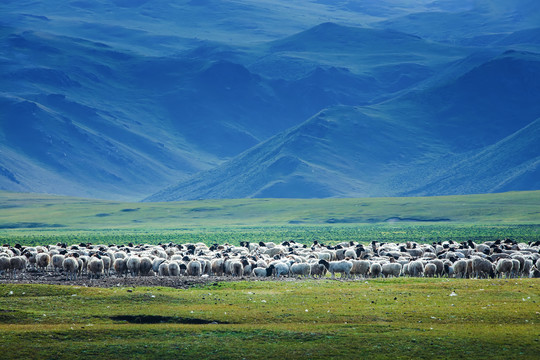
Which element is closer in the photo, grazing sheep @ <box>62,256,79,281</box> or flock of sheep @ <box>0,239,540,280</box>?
flock of sheep @ <box>0,239,540,280</box>

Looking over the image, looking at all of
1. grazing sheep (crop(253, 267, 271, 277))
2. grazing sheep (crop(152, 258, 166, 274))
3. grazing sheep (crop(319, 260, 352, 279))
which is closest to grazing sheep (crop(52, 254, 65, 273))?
grazing sheep (crop(152, 258, 166, 274))

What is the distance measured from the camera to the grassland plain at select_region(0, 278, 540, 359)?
2328 cm

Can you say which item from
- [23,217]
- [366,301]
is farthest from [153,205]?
[366,301]

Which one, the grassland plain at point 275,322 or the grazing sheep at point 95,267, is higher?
the grazing sheep at point 95,267

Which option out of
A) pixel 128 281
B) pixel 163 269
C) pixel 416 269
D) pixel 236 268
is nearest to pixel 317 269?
pixel 236 268

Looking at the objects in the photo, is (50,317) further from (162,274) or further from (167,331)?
(162,274)

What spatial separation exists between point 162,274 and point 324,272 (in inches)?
341

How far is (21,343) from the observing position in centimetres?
2334

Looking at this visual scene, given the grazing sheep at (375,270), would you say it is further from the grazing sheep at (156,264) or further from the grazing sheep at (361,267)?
the grazing sheep at (156,264)

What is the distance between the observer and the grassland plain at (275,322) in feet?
76.4

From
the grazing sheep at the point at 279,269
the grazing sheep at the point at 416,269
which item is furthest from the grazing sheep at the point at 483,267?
the grazing sheep at the point at 279,269

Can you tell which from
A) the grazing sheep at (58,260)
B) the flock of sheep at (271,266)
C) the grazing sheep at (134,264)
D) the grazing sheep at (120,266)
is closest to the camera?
the flock of sheep at (271,266)

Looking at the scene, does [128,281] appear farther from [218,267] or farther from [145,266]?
[218,267]

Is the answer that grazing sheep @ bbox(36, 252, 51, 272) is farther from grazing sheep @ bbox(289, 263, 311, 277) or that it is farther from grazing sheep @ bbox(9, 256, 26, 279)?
grazing sheep @ bbox(289, 263, 311, 277)
